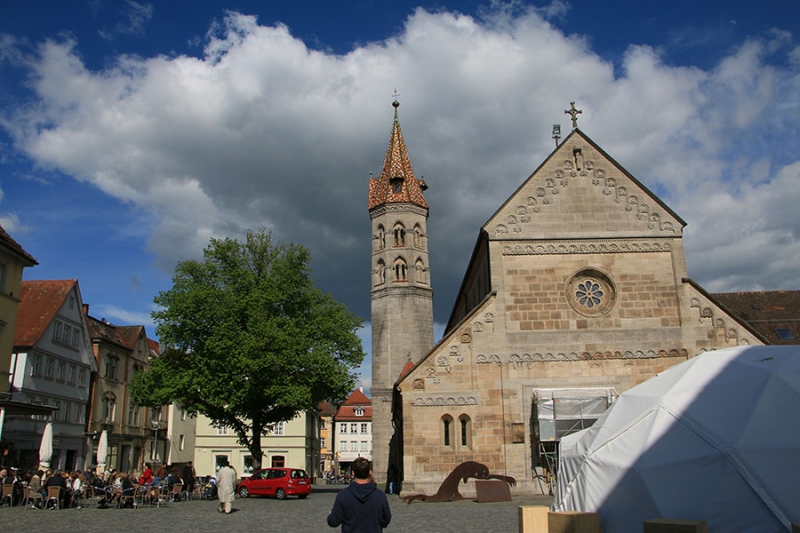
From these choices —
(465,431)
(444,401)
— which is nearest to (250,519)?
(444,401)

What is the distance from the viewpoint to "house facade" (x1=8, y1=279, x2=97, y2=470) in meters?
32.8

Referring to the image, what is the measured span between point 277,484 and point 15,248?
15788 millimetres

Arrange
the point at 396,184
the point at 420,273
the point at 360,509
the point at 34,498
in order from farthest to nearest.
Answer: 1. the point at 396,184
2. the point at 420,273
3. the point at 34,498
4. the point at 360,509

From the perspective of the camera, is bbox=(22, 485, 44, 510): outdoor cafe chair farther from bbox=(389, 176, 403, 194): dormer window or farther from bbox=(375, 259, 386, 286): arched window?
bbox=(389, 176, 403, 194): dormer window

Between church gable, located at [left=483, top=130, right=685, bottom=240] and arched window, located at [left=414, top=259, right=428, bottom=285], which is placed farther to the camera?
arched window, located at [left=414, top=259, right=428, bottom=285]

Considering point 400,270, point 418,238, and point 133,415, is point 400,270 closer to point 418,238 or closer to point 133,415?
point 418,238


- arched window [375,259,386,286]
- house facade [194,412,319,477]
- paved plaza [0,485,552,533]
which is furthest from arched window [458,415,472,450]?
house facade [194,412,319,477]

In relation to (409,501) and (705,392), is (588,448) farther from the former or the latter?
(409,501)

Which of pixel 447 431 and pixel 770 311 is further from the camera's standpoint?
pixel 770 311

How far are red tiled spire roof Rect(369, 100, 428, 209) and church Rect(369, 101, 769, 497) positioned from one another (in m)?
22.9

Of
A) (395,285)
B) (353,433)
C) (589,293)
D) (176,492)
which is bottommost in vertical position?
(176,492)

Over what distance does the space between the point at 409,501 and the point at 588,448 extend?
12635 millimetres

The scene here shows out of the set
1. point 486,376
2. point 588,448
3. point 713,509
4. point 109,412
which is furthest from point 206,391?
point 713,509

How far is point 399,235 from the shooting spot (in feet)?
164
